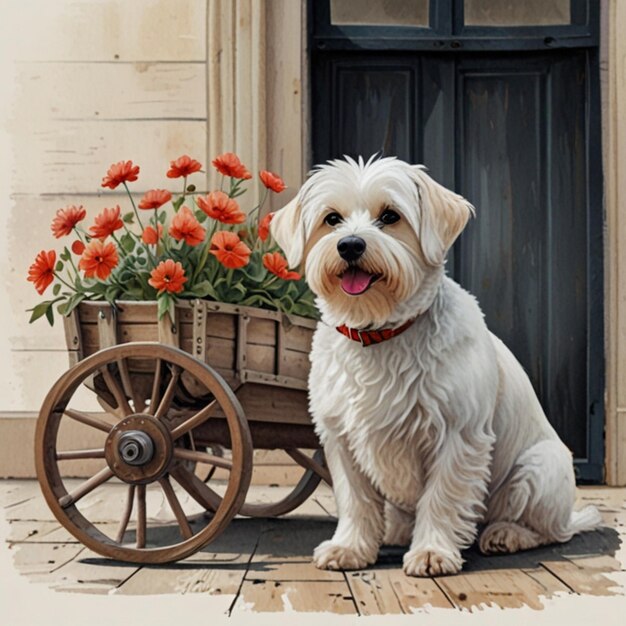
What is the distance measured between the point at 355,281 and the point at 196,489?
1.09m

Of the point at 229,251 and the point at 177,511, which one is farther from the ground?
the point at 229,251

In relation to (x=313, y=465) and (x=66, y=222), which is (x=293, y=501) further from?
(x=66, y=222)

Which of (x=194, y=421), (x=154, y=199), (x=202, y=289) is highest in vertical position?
(x=154, y=199)

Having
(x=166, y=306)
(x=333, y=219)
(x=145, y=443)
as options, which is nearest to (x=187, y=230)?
(x=166, y=306)

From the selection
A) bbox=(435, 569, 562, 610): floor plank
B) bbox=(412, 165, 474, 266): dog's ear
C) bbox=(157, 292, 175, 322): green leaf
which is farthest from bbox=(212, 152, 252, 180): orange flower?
bbox=(435, 569, 562, 610): floor plank

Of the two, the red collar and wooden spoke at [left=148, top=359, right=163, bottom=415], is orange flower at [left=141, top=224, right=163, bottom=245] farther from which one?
the red collar

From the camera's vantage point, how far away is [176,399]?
3555mm

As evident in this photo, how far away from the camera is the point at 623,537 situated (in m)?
3.86

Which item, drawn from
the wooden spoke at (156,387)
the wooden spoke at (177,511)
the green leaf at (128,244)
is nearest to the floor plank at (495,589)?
the wooden spoke at (177,511)

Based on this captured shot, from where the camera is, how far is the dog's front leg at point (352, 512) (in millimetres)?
3297

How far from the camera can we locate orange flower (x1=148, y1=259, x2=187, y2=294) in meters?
3.38

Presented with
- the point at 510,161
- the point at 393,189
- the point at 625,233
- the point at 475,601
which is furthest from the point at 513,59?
the point at 475,601

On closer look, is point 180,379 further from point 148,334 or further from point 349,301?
point 349,301

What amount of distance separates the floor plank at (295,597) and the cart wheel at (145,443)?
306 millimetres
